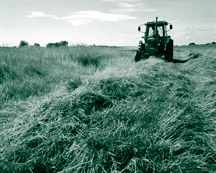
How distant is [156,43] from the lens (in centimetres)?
912

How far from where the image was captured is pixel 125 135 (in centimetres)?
153

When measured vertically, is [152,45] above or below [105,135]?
above

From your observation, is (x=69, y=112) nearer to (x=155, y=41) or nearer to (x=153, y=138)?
(x=153, y=138)

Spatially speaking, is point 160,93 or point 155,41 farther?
point 155,41

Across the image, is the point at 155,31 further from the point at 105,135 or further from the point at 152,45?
the point at 105,135

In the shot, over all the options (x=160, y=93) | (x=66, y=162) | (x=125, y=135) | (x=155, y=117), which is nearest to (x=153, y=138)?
(x=125, y=135)

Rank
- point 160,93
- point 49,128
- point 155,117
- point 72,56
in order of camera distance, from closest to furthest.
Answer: point 49,128, point 155,117, point 160,93, point 72,56

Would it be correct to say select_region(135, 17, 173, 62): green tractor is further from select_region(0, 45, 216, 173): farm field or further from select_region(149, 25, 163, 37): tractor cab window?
select_region(0, 45, 216, 173): farm field

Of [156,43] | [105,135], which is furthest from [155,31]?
[105,135]

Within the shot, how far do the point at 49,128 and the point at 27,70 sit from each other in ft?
9.64

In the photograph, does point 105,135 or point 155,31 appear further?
point 155,31

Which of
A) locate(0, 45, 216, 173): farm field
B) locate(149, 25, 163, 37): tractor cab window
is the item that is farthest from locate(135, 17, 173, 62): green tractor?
locate(0, 45, 216, 173): farm field

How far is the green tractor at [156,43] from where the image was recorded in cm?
890

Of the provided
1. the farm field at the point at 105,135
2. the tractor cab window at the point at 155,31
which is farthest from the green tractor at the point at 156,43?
the farm field at the point at 105,135
